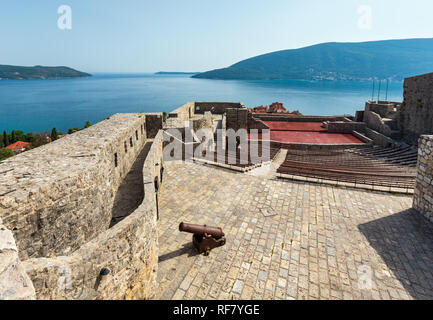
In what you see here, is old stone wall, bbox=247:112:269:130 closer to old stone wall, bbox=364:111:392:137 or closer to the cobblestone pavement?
old stone wall, bbox=364:111:392:137

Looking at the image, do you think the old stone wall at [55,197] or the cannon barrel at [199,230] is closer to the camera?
the old stone wall at [55,197]

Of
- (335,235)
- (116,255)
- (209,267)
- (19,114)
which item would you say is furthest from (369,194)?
(19,114)

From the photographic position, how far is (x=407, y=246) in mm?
7547

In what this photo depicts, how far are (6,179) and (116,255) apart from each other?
2772 mm

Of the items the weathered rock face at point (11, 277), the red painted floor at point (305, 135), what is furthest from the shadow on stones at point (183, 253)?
the red painted floor at point (305, 135)

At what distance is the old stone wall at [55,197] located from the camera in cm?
420

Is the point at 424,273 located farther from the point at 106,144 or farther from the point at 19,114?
the point at 19,114

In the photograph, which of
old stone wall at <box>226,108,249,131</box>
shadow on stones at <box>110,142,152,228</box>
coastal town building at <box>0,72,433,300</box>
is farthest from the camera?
old stone wall at <box>226,108,249,131</box>

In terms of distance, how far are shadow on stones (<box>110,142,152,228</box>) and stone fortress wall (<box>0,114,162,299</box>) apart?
988 mm

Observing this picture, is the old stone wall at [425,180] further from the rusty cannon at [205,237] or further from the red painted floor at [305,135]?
the red painted floor at [305,135]

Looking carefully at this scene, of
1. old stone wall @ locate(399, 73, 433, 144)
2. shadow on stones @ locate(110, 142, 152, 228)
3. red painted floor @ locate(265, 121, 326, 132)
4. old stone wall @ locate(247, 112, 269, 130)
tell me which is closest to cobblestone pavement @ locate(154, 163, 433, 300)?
shadow on stones @ locate(110, 142, 152, 228)

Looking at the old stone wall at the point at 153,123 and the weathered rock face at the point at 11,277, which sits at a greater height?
the old stone wall at the point at 153,123

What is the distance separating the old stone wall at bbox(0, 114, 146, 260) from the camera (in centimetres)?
420

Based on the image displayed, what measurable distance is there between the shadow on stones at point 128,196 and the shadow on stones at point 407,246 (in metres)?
7.61
